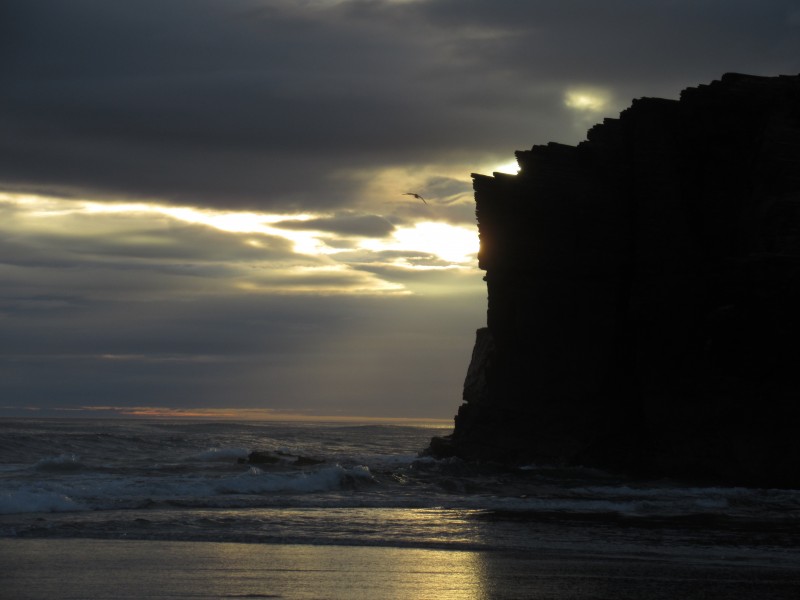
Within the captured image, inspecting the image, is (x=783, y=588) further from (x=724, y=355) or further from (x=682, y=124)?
(x=682, y=124)

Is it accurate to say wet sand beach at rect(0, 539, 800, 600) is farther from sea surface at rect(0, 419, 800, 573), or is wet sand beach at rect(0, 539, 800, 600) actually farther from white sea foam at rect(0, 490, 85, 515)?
white sea foam at rect(0, 490, 85, 515)

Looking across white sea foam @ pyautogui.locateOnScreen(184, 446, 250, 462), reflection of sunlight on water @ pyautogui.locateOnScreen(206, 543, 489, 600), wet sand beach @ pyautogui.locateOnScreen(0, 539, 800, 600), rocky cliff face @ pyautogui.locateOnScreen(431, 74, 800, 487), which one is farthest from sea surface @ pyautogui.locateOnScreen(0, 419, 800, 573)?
white sea foam @ pyautogui.locateOnScreen(184, 446, 250, 462)

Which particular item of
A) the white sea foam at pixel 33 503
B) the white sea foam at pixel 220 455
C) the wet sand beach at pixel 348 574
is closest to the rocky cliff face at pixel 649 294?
the white sea foam at pixel 220 455

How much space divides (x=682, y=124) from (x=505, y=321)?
9.90m

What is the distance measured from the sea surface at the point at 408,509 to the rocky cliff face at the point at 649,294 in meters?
2.07

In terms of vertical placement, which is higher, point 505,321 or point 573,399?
point 505,321

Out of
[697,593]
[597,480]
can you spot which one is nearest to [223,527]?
[697,593]

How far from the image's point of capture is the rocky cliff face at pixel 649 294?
1282 inches

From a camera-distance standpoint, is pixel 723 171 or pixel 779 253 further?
pixel 723 171

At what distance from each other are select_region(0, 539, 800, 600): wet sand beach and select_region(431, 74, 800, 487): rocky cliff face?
680 inches

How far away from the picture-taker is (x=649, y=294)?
116 ft

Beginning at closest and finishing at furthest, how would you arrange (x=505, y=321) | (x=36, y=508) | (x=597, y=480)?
(x=36, y=508) < (x=597, y=480) < (x=505, y=321)

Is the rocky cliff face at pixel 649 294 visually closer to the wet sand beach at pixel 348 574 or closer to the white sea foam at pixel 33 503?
the wet sand beach at pixel 348 574

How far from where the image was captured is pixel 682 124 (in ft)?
118
